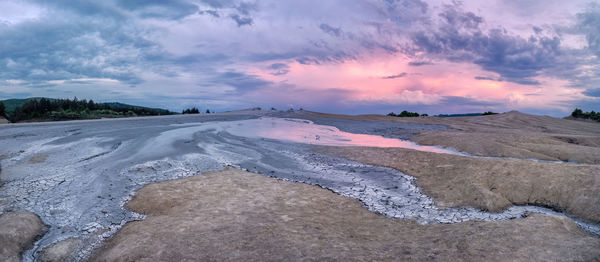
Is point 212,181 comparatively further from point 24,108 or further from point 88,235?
point 24,108

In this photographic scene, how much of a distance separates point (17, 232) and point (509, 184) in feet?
38.6

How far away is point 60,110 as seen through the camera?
28.0m

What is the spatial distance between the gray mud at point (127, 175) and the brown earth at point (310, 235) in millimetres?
688

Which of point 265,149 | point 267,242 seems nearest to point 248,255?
point 267,242

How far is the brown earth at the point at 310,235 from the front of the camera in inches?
177

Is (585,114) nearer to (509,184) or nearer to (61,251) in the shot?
(509,184)

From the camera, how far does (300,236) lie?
17.0ft

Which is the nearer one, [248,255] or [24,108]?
[248,255]

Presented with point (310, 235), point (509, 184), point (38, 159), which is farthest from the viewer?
point (38, 159)

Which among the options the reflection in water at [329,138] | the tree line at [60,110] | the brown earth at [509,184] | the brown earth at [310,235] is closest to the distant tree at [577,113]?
the reflection in water at [329,138]

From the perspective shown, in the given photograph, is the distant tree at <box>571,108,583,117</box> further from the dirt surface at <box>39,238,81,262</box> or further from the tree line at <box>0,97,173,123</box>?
the tree line at <box>0,97,173,123</box>

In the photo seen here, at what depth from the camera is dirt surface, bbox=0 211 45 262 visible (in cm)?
484

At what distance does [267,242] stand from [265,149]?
9.86 metres

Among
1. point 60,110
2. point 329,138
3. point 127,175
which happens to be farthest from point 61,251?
point 60,110
